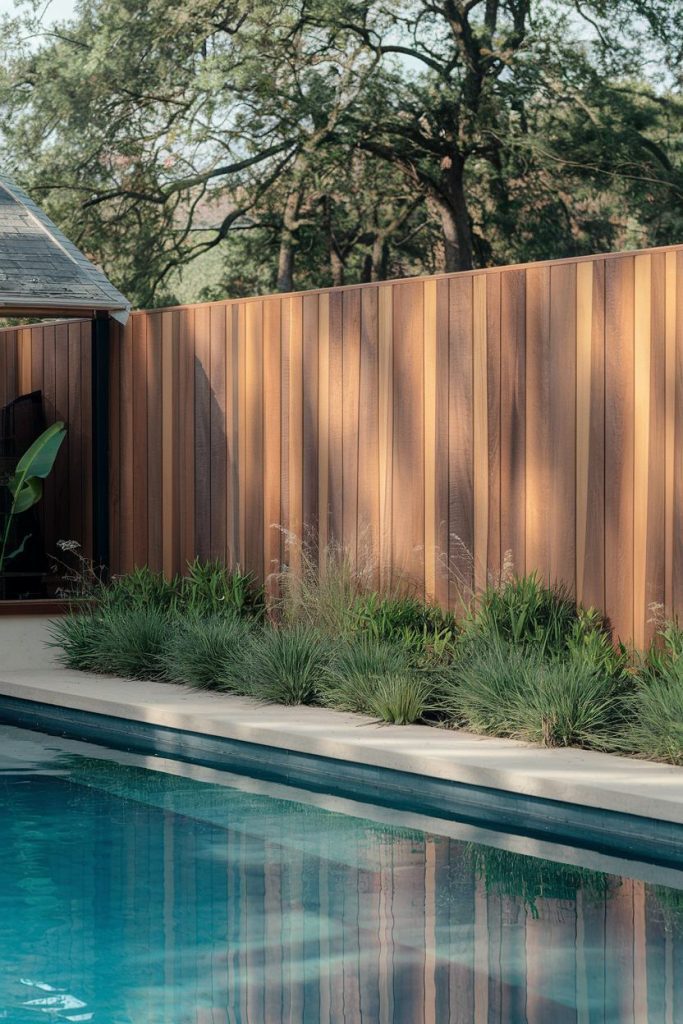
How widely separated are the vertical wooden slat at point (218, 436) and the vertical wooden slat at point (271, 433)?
16.4 inches

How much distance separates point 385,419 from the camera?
8.76 metres

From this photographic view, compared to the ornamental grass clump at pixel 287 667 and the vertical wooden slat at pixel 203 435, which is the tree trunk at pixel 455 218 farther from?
the ornamental grass clump at pixel 287 667

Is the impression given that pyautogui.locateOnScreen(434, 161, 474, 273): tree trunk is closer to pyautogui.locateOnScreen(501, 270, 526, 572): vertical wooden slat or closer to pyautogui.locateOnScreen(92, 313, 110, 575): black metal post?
pyautogui.locateOnScreen(92, 313, 110, 575): black metal post

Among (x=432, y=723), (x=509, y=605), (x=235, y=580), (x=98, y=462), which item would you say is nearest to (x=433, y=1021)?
(x=432, y=723)

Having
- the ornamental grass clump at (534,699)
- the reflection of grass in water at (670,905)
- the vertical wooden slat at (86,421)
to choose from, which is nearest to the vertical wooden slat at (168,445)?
the vertical wooden slat at (86,421)

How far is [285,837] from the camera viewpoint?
5.76 metres

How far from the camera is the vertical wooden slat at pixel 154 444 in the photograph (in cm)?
1032

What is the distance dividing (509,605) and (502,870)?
2.49 m

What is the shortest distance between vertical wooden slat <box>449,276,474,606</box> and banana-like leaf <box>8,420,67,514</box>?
126 inches

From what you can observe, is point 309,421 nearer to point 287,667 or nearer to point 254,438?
point 254,438

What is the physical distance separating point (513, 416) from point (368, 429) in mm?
1175

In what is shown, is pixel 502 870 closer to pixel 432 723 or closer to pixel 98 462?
pixel 432 723

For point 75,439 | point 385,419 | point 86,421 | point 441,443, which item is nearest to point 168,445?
point 86,421

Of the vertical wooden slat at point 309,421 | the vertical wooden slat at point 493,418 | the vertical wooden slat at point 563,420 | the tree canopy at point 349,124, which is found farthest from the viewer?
the tree canopy at point 349,124
